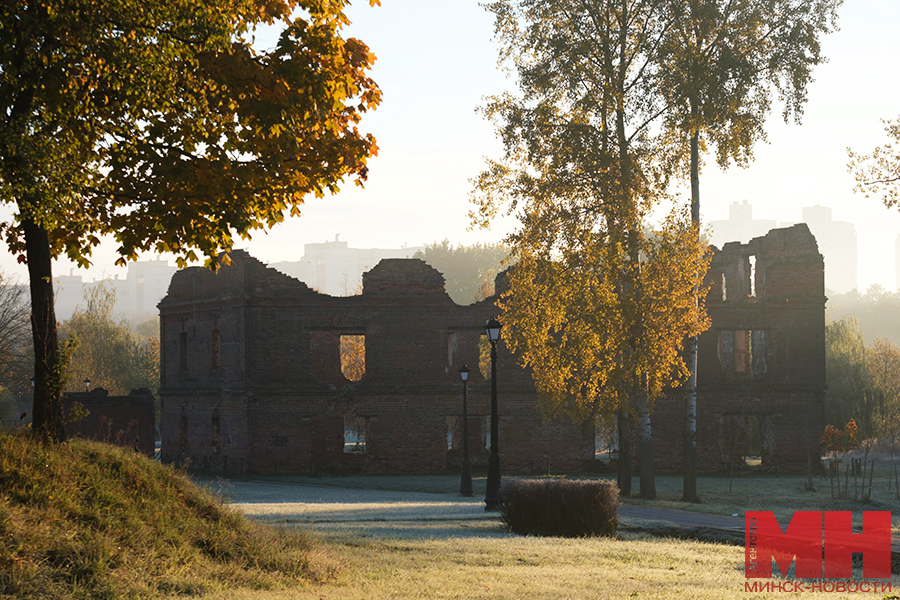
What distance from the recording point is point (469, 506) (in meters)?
18.2

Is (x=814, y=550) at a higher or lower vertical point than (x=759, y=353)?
lower

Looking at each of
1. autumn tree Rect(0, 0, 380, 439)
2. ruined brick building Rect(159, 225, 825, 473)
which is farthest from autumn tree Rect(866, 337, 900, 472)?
autumn tree Rect(0, 0, 380, 439)

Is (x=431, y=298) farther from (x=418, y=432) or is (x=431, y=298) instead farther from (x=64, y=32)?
(x=64, y=32)

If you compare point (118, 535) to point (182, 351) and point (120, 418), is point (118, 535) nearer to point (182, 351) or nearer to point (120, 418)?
point (120, 418)

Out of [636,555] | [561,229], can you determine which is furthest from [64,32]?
[561,229]

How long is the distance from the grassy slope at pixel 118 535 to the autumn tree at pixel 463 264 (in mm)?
67953

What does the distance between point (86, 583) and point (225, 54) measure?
550 centimetres

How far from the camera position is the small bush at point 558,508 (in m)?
12.7

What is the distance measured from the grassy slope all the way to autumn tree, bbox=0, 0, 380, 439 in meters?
1.02

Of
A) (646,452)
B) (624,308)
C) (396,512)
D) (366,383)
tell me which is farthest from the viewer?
(366,383)

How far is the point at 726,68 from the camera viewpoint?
69.3 ft

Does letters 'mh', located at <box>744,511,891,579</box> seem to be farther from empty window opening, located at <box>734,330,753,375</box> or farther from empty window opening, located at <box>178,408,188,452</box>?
empty window opening, located at <box>178,408,188,452</box>

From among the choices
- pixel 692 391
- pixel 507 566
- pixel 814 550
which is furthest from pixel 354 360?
pixel 507 566

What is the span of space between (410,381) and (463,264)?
50847 mm
